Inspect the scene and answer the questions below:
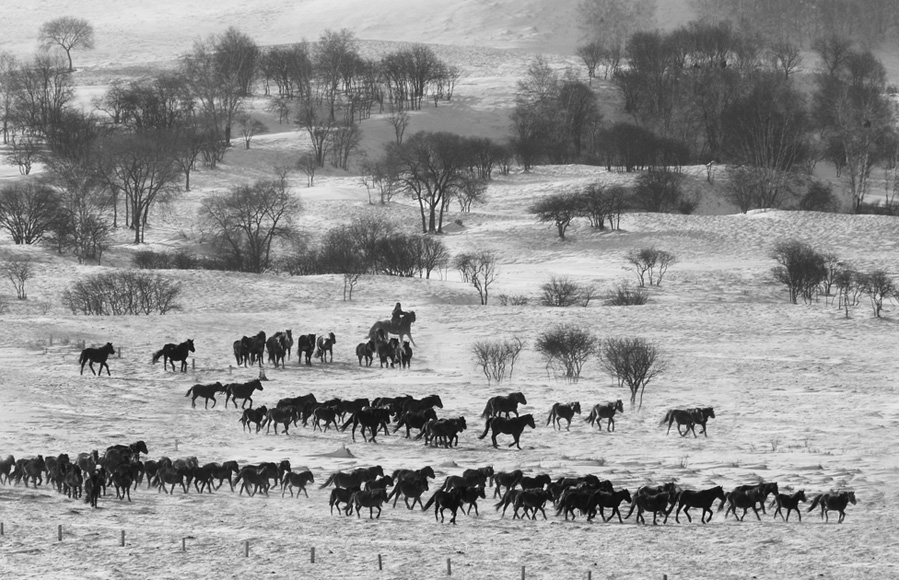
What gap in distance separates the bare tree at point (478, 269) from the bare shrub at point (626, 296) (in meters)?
5.75

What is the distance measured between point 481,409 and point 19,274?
1277 inches

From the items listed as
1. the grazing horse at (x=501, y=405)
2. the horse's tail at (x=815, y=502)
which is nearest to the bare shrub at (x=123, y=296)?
the grazing horse at (x=501, y=405)

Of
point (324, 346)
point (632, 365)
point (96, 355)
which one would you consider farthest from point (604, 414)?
point (96, 355)

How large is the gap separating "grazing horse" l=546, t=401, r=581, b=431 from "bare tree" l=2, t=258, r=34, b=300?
109 ft

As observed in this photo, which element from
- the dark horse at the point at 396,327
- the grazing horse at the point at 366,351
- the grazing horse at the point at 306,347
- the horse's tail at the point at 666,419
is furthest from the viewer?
the dark horse at the point at 396,327

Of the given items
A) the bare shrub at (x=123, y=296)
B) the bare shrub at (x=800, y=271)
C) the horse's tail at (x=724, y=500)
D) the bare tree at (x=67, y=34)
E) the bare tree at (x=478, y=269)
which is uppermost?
the bare tree at (x=67, y=34)

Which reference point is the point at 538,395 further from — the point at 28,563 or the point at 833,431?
the point at 28,563

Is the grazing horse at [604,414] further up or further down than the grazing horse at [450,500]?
further down

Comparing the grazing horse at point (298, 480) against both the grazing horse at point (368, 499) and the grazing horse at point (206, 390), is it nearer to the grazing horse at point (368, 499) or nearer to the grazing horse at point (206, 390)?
the grazing horse at point (368, 499)

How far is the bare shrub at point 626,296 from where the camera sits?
5938cm

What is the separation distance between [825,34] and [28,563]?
168281 millimetres

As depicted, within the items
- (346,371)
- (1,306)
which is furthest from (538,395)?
(1,306)

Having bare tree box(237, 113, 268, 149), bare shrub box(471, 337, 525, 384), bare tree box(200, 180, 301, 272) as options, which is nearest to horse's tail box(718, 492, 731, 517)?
bare shrub box(471, 337, 525, 384)

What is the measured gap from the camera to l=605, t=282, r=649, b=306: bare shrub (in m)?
59.4
